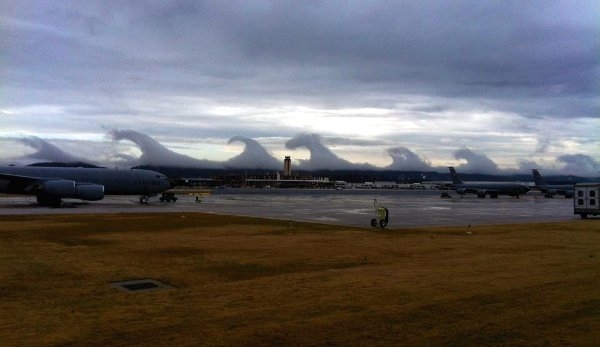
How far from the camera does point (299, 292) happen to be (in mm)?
11391

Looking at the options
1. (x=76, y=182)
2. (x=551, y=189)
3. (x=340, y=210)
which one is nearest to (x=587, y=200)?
(x=340, y=210)

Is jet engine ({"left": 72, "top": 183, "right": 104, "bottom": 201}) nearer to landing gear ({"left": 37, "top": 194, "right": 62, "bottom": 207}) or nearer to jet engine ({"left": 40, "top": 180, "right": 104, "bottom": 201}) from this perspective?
jet engine ({"left": 40, "top": 180, "right": 104, "bottom": 201})

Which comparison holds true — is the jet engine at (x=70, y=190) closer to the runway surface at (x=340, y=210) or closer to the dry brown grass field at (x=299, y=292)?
the runway surface at (x=340, y=210)

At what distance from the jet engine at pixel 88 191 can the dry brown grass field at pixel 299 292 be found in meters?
26.5

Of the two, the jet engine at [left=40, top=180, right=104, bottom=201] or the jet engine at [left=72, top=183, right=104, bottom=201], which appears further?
the jet engine at [left=72, top=183, right=104, bottom=201]

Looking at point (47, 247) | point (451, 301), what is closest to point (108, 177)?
point (47, 247)

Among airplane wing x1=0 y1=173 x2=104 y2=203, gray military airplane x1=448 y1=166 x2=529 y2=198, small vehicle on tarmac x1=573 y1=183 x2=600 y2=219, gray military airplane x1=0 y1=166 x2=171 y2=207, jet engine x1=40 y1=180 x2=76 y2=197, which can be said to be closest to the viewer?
small vehicle on tarmac x1=573 y1=183 x2=600 y2=219

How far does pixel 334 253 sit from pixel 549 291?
807 cm

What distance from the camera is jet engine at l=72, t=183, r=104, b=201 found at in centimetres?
4766

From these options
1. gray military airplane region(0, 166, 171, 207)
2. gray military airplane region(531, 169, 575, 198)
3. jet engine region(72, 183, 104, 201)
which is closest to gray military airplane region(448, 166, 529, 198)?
gray military airplane region(531, 169, 575, 198)

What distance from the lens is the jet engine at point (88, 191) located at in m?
47.7

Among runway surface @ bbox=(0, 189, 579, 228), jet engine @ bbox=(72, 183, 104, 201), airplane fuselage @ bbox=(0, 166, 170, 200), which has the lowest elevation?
runway surface @ bbox=(0, 189, 579, 228)

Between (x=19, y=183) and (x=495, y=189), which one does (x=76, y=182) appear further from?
(x=495, y=189)

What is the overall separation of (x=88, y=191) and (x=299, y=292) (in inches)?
1640
